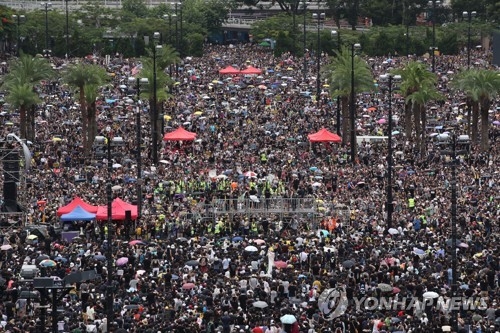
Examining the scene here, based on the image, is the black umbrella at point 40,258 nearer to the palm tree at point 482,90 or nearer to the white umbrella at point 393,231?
the white umbrella at point 393,231

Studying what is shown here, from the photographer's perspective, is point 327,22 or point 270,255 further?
point 327,22

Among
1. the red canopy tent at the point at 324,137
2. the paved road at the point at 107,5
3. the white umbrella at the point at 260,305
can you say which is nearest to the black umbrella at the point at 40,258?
the white umbrella at the point at 260,305

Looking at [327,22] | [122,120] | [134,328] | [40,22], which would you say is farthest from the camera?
[327,22]

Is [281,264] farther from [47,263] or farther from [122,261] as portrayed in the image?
[47,263]

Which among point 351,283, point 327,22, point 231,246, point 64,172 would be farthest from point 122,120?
point 327,22

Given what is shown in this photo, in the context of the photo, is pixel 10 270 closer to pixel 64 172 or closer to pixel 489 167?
pixel 64 172

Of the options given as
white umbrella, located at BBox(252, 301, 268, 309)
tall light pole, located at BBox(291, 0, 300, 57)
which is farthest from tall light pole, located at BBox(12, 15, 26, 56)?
white umbrella, located at BBox(252, 301, 268, 309)

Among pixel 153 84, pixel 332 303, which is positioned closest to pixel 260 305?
pixel 332 303

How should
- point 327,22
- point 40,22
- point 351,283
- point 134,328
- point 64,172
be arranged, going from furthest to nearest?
point 327,22 < point 40,22 < point 64,172 < point 351,283 < point 134,328
